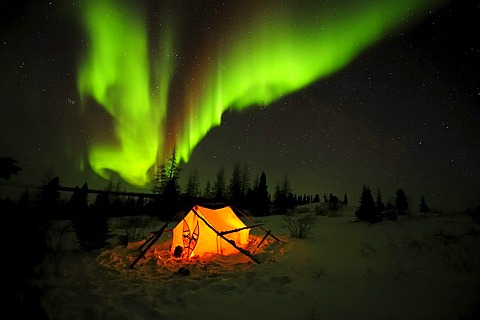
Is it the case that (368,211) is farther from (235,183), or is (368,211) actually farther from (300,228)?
(235,183)

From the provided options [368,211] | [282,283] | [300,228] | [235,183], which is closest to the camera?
[282,283]

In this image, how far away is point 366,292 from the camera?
4.93 metres

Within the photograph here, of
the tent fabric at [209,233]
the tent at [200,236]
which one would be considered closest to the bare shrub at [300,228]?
the tent at [200,236]

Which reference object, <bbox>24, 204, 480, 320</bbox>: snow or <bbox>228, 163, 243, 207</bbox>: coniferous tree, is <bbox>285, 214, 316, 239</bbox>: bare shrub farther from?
<bbox>228, 163, 243, 207</bbox>: coniferous tree

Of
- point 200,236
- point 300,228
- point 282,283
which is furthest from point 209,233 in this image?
point 300,228

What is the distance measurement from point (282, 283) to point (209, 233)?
391cm

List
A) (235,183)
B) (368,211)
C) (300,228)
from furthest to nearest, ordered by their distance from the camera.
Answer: (235,183)
(368,211)
(300,228)

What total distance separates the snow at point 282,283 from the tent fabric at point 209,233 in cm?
63

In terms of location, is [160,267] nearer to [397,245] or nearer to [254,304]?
[254,304]

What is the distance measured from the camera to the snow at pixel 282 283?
4.28 metres

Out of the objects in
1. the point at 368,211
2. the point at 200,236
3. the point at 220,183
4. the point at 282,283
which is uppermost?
the point at 220,183

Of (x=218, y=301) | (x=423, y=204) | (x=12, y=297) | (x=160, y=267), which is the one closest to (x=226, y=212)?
(x=160, y=267)

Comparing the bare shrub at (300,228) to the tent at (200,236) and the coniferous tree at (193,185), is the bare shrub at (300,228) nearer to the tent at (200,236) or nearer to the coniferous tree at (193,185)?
the tent at (200,236)

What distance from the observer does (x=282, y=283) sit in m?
5.68
